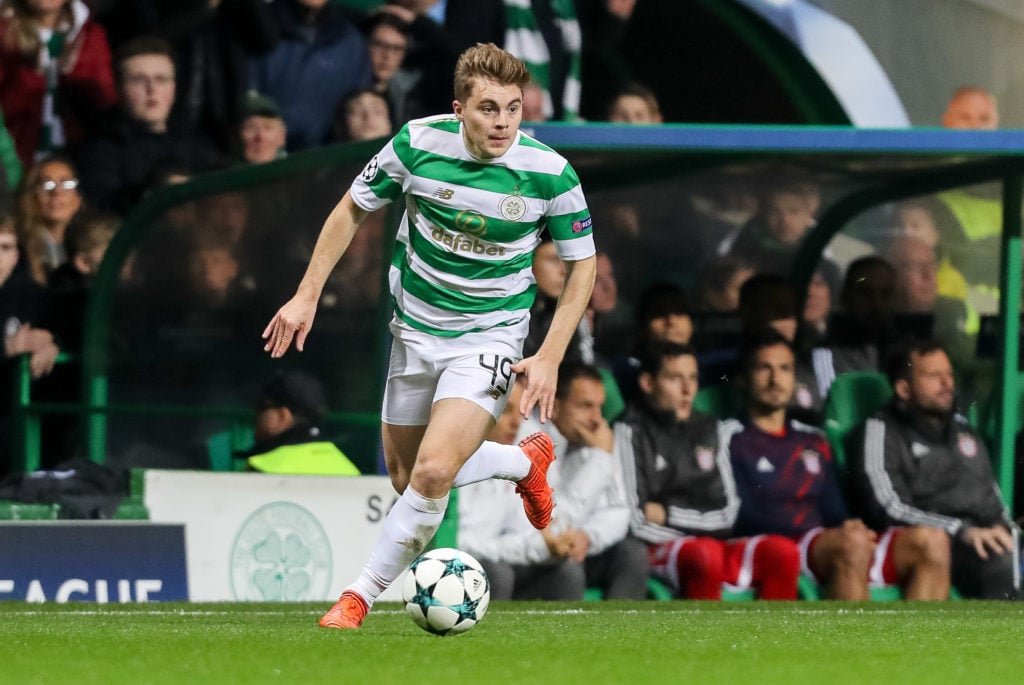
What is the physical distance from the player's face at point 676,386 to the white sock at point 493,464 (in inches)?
107

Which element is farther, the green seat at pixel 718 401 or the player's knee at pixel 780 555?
the green seat at pixel 718 401

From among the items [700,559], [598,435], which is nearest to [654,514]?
[700,559]

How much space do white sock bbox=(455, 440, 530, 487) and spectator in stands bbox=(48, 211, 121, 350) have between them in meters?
3.69

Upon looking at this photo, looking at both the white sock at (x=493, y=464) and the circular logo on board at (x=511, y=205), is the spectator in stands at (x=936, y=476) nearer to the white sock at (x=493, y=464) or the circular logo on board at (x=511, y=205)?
the white sock at (x=493, y=464)

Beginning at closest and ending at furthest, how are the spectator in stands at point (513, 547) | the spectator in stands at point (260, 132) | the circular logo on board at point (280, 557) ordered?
the circular logo on board at point (280, 557) → the spectator in stands at point (513, 547) → the spectator in stands at point (260, 132)

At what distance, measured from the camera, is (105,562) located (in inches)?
326

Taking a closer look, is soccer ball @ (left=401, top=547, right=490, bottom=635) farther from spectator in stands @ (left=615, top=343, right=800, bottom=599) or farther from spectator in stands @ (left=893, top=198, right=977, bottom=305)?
spectator in stands @ (left=893, top=198, right=977, bottom=305)

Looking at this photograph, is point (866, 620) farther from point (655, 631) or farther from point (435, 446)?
point (435, 446)

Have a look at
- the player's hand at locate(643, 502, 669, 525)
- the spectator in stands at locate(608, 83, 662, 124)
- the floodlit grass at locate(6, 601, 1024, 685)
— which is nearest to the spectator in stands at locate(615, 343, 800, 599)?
the player's hand at locate(643, 502, 669, 525)

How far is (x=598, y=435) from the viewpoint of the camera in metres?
9.22

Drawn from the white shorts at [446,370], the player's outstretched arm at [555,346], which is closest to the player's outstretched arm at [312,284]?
the white shorts at [446,370]

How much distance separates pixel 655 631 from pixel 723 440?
10.2 ft

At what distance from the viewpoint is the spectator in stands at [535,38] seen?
1123cm

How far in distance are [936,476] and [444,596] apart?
13.7 ft
